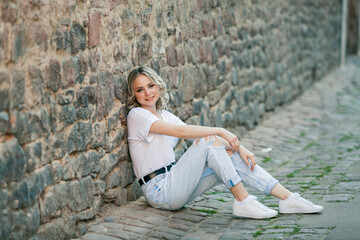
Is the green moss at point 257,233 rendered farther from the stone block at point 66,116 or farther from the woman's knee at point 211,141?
the stone block at point 66,116

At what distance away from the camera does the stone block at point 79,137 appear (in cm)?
400

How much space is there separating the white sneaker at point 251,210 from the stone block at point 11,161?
162cm

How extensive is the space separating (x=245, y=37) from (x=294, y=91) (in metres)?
2.76

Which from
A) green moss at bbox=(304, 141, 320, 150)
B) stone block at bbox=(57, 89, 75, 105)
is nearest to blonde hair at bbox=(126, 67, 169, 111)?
stone block at bbox=(57, 89, 75, 105)

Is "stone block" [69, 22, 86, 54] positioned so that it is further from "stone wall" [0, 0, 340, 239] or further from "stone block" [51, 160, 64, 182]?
"stone block" [51, 160, 64, 182]

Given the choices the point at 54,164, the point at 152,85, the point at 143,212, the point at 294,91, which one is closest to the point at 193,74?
the point at 152,85

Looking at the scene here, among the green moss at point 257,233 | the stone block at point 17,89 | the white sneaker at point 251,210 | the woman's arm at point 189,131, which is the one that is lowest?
the green moss at point 257,233

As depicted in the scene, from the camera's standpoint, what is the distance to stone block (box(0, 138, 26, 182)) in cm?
329

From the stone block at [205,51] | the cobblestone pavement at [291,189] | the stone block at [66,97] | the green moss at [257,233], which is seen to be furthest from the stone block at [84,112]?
the stone block at [205,51]

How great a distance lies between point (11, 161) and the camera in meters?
3.35

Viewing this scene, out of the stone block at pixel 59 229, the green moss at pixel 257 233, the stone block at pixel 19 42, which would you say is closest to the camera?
the stone block at pixel 19 42

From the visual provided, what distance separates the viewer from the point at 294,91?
10453 mm

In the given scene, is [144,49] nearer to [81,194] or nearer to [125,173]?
[125,173]

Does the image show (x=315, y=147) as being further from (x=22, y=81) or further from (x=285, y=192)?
(x=22, y=81)
